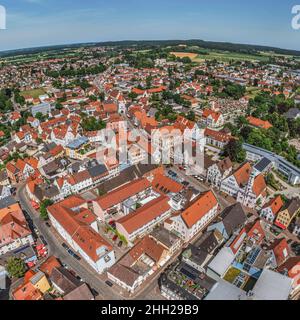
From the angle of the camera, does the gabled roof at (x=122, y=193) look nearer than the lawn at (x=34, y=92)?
Yes

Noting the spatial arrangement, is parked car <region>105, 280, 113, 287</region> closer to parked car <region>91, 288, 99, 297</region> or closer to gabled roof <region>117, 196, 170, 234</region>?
parked car <region>91, 288, 99, 297</region>

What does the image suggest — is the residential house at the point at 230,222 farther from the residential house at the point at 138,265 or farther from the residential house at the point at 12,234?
the residential house at the point at 12,234

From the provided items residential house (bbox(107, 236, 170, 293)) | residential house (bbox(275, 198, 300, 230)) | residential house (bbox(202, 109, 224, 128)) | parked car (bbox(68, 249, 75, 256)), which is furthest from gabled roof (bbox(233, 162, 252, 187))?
residential house (bbox(202, 109, 224, 128))

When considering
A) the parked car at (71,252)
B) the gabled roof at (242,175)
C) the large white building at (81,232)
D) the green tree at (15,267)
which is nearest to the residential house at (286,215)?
the gabled roof at (242,175)

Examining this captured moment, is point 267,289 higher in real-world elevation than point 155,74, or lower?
lower
